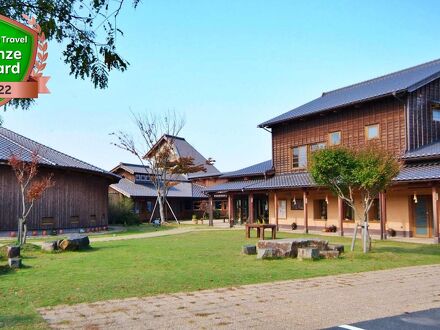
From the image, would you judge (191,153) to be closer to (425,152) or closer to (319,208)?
(319,208)

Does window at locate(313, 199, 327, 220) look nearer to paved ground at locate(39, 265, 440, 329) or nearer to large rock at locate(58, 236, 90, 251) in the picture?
large rock at locate(58, 236, 90, 251)

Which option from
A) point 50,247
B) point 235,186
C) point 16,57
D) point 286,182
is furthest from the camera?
point 235,186

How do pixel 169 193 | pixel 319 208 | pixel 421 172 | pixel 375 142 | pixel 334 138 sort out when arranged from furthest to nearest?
pixel 169 193, pixel 319 208, pixel 334 138, pixel 421 172, pixel 375 142

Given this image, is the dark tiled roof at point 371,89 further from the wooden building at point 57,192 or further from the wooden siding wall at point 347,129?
the wooden building at point 57,192

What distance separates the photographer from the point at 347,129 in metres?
24.2

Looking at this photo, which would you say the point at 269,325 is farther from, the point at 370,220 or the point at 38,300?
the point at 370,220

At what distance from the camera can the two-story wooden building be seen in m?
20.2

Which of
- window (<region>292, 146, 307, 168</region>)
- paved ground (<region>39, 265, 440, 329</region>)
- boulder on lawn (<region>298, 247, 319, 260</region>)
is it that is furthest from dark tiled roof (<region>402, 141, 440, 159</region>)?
paved ground (<region>39, 265, 440, 329</region>)

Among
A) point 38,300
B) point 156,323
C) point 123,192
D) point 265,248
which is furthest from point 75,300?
point 123,192

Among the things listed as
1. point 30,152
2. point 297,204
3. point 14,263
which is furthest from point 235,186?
point 14,263

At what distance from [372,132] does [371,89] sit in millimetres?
3491

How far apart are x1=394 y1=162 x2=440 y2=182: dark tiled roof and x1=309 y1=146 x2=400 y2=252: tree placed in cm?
397

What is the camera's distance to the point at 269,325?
5.84 meters

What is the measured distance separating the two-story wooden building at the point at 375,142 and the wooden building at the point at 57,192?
8321mm
